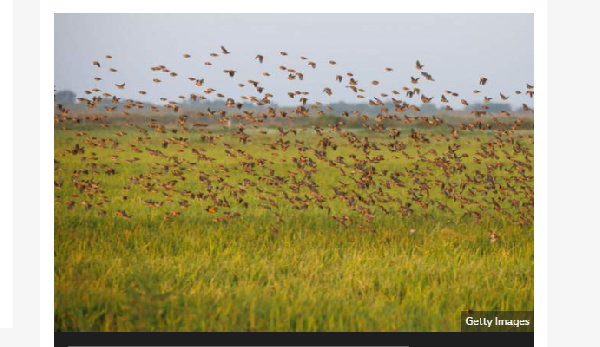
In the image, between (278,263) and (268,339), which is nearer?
(268,339)

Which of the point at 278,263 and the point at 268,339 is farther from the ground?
the point at 278,263

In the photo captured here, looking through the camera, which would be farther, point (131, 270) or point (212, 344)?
point (131, 270)

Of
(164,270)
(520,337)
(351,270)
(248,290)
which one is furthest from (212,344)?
(520,337)

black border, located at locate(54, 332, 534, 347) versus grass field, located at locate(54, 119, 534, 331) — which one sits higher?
grass field, located at locate(54, 119, 534, 331)

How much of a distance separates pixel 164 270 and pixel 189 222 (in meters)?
1.87

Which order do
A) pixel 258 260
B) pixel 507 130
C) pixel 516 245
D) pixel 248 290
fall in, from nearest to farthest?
pixel 248 290 → pixel 258 260 → pixel 516 245 → pixel 507 130

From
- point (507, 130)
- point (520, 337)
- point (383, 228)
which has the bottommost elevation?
point (520, 337)

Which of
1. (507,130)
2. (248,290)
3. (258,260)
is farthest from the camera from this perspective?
(507,130)

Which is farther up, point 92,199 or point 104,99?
point 104,99

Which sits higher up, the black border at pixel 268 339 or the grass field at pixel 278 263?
the grass field at pixel 278 263

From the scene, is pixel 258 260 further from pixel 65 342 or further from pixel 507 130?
pixel 507 130

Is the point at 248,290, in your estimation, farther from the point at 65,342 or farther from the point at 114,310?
the point at 65,342

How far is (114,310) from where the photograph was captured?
4836 millimetres

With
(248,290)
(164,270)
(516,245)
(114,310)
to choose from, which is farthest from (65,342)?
(516,245)
